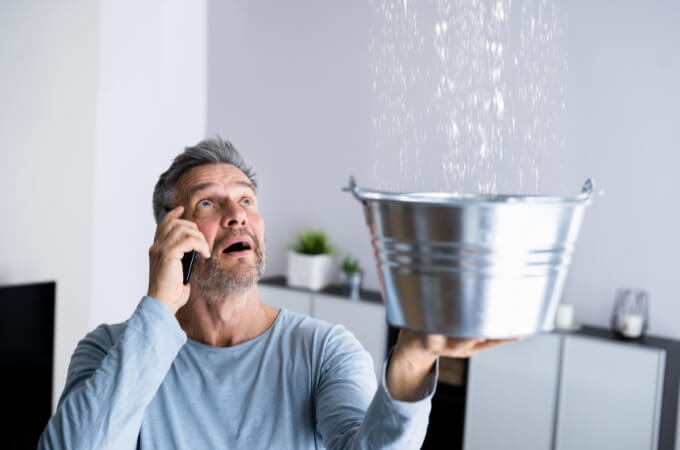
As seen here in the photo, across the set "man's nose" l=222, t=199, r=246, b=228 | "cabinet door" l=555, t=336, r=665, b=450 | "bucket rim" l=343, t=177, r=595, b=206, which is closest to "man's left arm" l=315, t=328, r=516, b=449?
"bucket rim" l=343, t=177, r=595, b=206

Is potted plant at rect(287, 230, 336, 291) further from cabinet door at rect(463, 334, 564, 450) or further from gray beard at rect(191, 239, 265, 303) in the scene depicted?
gray beard at rect(191, 239, 265, 303)

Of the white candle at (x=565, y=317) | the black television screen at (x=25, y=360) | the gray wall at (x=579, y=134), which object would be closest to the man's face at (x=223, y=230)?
the black television screen at (x=25, y=360)

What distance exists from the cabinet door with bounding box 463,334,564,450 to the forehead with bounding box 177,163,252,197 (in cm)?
217

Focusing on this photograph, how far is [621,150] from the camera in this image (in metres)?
3.40

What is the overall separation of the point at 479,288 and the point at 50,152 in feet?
8.55

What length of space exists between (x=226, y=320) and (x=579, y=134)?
2605mm

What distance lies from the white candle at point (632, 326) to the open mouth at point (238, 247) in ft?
7.66

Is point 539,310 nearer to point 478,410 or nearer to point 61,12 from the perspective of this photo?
point 61,12

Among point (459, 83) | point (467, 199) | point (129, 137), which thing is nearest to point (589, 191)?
point (467, 199)

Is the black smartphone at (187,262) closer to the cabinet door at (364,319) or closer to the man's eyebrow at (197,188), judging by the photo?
the man's eyebrow at (197,188)

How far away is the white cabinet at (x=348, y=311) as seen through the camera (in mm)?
3783

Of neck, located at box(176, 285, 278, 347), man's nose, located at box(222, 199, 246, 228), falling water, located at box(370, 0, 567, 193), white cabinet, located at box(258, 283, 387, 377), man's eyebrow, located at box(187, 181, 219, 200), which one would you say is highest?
falling water, located at box(370, 0, 567, 193)

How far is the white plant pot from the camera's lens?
13.4 ft

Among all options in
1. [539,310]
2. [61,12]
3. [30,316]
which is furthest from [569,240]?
[61,12]
